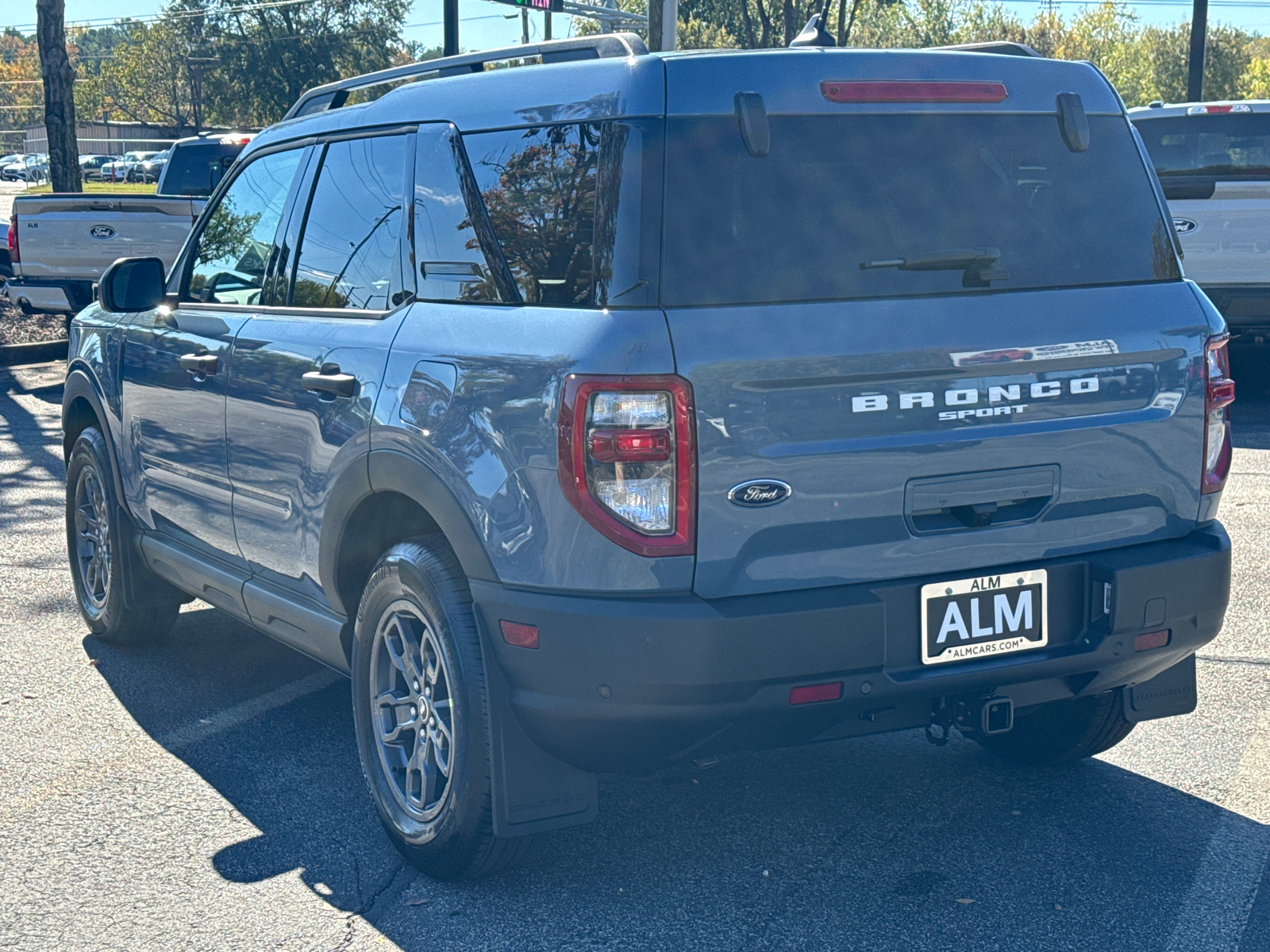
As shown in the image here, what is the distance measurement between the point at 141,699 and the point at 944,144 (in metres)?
3.50

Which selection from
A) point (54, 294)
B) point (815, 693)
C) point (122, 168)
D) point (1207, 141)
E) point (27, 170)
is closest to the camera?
point (815, 693)

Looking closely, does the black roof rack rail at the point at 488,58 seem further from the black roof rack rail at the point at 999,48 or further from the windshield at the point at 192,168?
the windshield at the point at 192,168

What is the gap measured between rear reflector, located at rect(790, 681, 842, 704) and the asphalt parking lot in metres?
0.58

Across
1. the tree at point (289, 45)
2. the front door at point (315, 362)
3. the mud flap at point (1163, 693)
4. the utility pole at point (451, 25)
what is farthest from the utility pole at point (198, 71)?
the mud flap at point (1163, 693)

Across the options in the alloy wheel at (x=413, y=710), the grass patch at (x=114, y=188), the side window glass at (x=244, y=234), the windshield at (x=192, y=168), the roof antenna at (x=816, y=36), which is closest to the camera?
the alloy wheel at (x=413, y=710)

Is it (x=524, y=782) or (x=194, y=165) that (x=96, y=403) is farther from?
(x=194, y=165)

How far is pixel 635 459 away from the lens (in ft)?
10.0

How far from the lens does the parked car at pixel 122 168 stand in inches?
2741

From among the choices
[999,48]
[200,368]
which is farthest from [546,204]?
[200,368]

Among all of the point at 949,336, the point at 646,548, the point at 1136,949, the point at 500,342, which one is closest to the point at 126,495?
the point at 500,342

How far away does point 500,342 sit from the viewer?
3.35 m

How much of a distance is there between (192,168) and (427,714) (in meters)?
15.4

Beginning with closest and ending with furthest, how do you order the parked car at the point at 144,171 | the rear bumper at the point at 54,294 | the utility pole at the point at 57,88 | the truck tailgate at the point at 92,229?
the truck tailgate at the point at 92,229, the rear bumper at the point at 54,294, the utility pole at the point at 57,88, the parked car at the point at 144,171

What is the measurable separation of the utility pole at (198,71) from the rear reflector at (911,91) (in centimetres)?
7056
